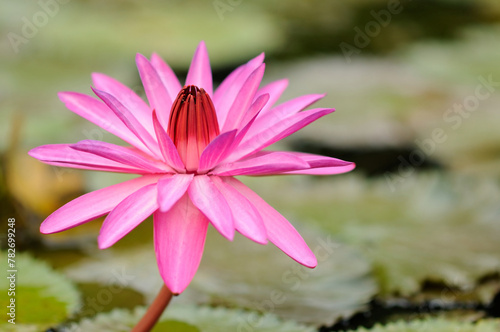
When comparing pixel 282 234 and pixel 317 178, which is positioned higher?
pixel 317 178

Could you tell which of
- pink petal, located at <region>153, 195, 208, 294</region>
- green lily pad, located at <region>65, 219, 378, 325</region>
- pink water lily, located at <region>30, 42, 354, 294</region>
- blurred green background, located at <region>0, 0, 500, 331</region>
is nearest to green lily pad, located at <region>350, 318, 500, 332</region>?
blurred green background, located at <region>0, 0, 500, 331</region>

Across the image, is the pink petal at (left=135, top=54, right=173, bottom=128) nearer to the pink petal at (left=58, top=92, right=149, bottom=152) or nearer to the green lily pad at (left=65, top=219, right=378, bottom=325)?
the pink petal at (left=58, top=92, right=149, bottom=152)

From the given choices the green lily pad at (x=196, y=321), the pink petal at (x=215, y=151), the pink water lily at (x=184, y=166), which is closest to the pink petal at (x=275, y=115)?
the pink water lily at (x=184, y=166)

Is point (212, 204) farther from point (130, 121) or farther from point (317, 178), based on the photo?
point (317, 178)

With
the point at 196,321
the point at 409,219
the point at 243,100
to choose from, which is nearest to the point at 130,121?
the point at 243,100

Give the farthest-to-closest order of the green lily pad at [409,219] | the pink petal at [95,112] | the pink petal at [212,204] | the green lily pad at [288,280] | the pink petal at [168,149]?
the green lily pad at [409,219], the green lily pad at [288,280], the pink petal at [95,112], the pink petal at [168,149], the pink petal at [212,204]

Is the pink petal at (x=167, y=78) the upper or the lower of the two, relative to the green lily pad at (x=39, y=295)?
upper

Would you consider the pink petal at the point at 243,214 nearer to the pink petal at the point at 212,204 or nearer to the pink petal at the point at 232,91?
the pink petal at the point at 212,204

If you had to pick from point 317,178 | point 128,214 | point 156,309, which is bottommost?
point 156,309
